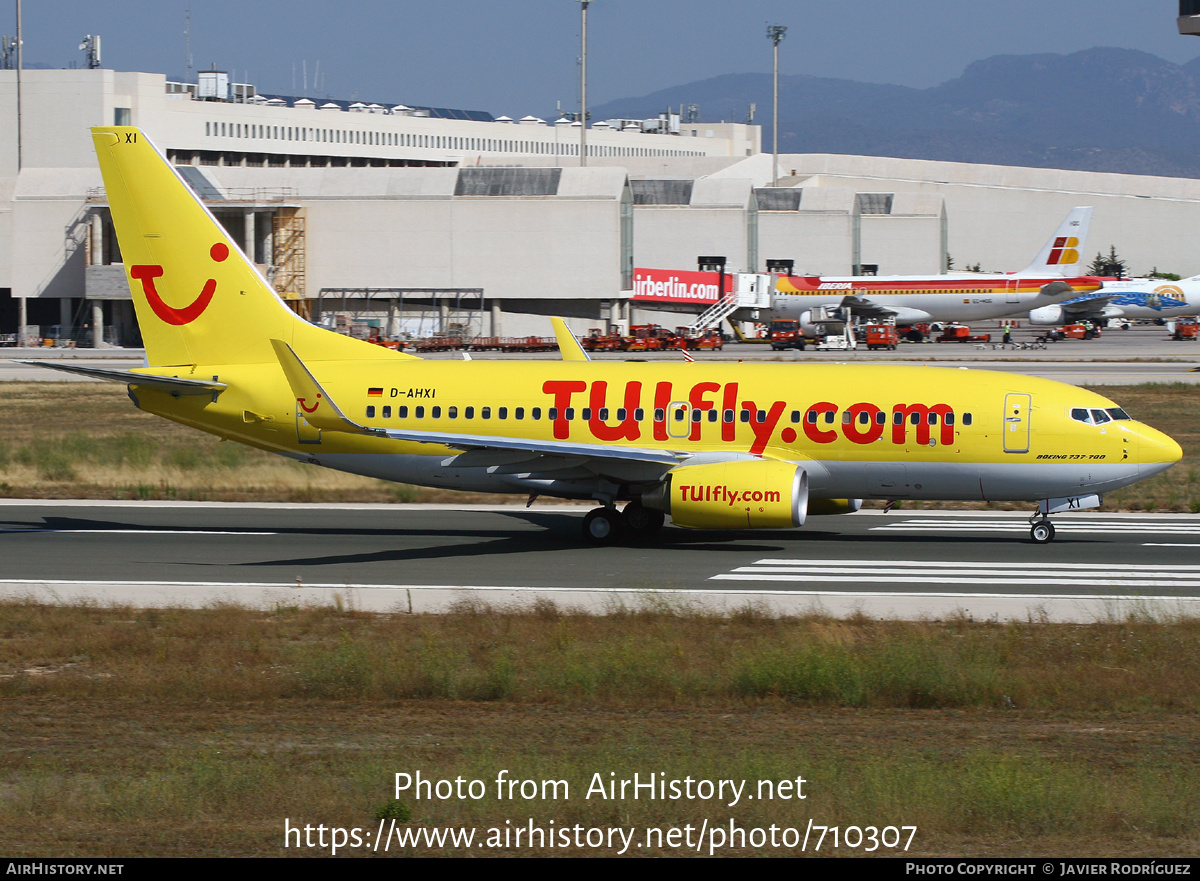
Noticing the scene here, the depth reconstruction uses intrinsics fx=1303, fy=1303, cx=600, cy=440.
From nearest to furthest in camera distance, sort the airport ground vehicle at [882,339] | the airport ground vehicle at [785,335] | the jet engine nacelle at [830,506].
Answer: the jet engine nacelle at [830,506] → the airport ground vehicle at [882,339] → the airport ground vehicle at [785,335]

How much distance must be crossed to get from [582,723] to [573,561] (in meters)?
11.6

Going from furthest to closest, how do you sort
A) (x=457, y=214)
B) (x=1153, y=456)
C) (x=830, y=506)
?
1. (x=457, y=214)
2. (x=830, y=506)
3. (x=1153, y=456)

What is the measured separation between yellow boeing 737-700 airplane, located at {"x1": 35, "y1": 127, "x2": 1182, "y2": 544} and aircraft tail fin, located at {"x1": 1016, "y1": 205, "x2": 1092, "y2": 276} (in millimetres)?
91406

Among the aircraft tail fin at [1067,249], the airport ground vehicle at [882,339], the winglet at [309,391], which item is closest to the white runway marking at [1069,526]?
the winglet at [309,391]

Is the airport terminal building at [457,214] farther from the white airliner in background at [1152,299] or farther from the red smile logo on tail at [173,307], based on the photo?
the red smile logo on tail at [173,307]

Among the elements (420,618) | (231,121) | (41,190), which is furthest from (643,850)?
(231,121)

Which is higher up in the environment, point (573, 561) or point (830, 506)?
point (830, 506)

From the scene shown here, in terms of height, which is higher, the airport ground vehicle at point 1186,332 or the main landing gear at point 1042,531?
the airport ground vehicle at point 1186,332

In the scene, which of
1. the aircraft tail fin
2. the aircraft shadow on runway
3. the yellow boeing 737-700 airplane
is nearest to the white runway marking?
the aircraft shadow on runway

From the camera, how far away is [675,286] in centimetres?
12156

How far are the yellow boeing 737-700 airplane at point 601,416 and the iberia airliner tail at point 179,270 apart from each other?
5 centimetres

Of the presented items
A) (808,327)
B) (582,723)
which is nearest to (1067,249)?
(808,327)

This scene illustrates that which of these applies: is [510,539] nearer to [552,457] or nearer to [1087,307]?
[552,457]

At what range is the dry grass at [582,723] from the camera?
35.4ft
